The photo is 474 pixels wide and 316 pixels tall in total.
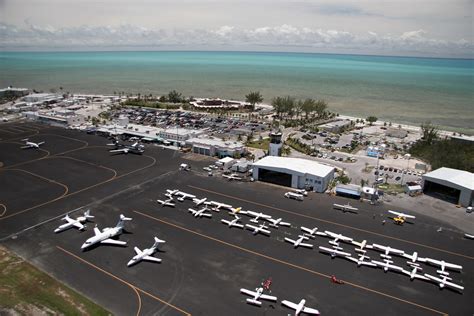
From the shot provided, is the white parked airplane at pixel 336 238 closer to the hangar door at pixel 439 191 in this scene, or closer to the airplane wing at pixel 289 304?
the airplane wing at pixel 289 304

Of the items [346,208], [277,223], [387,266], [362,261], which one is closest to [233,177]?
[277,223]

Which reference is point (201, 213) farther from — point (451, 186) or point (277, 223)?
point (451, 186)

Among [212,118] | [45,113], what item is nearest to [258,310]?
[212,118]

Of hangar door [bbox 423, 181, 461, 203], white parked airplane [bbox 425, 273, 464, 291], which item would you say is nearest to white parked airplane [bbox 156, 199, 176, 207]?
white parked airplane [bbox 425, 273, 464, 291]

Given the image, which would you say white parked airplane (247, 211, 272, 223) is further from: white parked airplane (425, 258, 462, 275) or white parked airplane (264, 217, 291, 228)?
white parked airplane (425, 258, 462, 275)

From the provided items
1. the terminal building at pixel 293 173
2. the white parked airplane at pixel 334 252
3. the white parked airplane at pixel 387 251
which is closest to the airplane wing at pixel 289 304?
the white parked airplane at pixel 334 252

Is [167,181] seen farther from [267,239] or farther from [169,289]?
[169,289]
